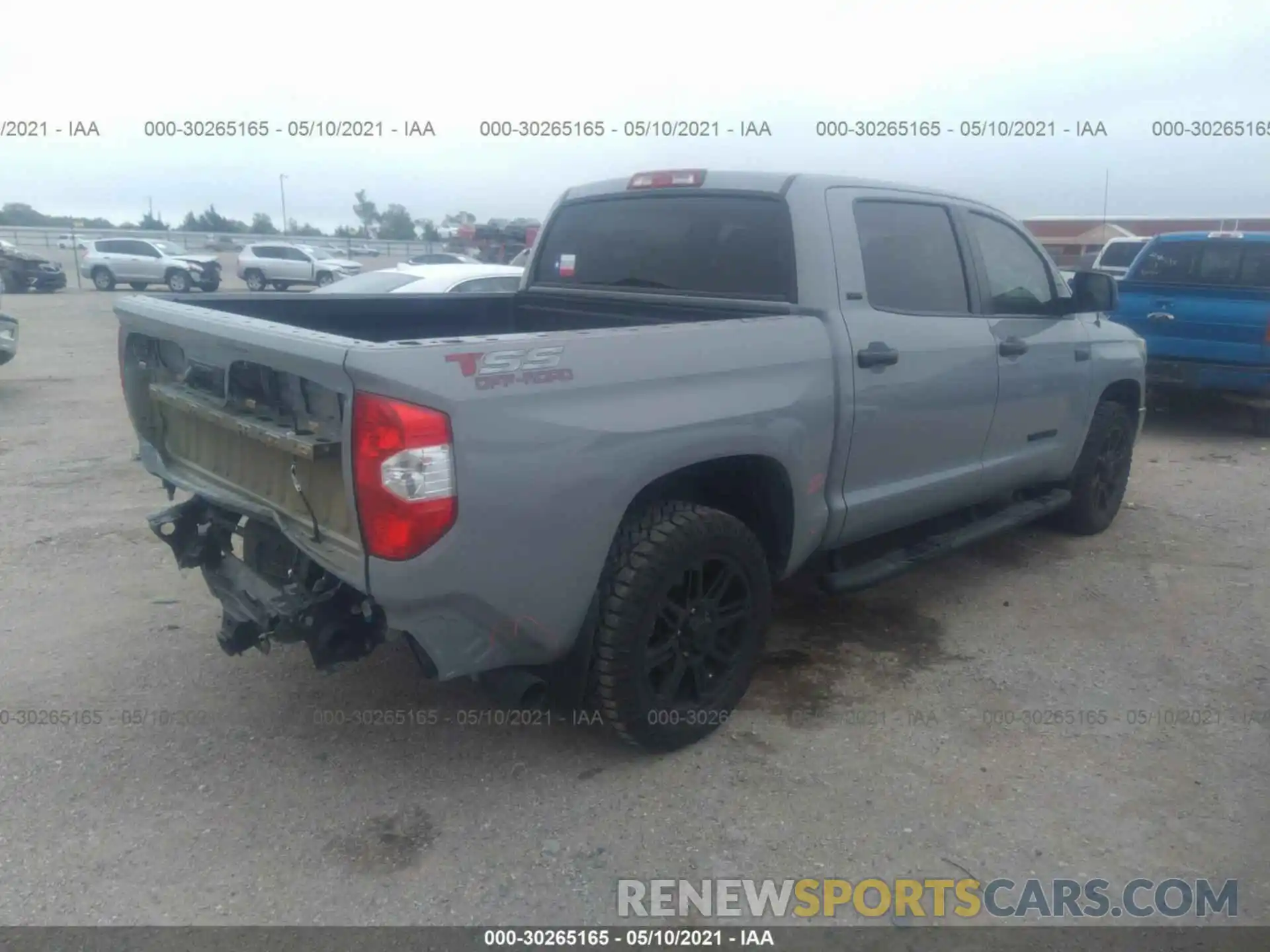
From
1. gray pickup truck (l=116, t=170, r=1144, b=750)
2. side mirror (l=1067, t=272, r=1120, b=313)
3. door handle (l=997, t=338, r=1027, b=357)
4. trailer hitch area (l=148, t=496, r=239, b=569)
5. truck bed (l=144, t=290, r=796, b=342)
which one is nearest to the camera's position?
gray pickup truck (l=116, t=170, r=1144, b=750)

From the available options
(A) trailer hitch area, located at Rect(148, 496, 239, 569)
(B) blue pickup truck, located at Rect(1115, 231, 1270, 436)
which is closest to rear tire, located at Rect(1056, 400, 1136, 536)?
(B) blue pickup truck, located at Rect(1115, 231, 1270, 436)

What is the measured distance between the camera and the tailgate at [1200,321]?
8.80 metres

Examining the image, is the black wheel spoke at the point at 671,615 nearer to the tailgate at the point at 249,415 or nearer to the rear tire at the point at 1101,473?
the tailgate at the point at 249,415

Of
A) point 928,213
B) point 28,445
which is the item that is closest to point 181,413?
point 928,213

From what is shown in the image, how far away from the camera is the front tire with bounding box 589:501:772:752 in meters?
3.17

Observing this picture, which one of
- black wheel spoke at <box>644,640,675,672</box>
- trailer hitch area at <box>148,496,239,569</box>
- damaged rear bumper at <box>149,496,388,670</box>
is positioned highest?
trailer hitch area at <box>148,496,239,569</box>

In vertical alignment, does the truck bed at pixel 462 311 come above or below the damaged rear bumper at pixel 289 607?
above

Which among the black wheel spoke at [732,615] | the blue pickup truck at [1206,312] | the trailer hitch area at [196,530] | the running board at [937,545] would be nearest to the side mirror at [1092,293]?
the running board at [937,545]

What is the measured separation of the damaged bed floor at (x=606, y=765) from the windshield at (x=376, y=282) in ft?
13.6

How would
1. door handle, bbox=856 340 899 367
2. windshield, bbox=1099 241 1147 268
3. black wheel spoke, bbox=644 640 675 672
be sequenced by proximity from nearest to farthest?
black wheel spoke, bbox=644 640 675 672 < door handle, bbox=856 340 899 367 < windshield, bbox=1099 241 1147 268

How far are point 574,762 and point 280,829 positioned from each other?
97 cm

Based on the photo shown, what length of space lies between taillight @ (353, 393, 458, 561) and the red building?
84.4 feet

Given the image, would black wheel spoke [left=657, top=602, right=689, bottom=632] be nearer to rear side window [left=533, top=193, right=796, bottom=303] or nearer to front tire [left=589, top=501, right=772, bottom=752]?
front tire [left=589, top=501, right=772, bottom=752]

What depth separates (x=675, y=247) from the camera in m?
4.27
